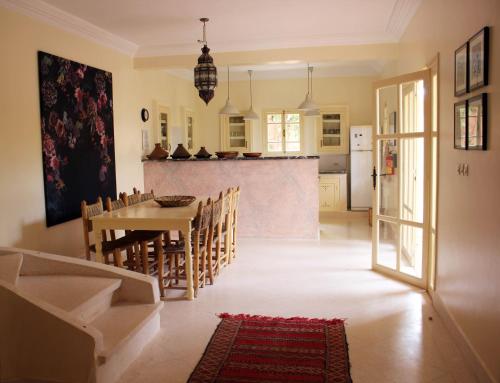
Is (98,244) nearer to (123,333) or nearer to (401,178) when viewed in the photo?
(123,333)

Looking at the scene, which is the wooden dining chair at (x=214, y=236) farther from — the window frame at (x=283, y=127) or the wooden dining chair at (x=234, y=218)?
the window frame at (x=283, y=127)

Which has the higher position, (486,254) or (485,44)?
(485,44)

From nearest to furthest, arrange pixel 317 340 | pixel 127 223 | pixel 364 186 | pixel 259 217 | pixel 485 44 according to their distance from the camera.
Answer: pixel 485 44
pixel 317 340
pixel 127 223
pixel 259 217
pixel 364 186

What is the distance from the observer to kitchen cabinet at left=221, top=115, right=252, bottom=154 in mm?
9516

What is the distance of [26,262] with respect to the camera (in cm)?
362

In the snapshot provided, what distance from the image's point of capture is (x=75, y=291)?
10.8ft

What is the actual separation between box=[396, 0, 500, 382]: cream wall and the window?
5.11 meters

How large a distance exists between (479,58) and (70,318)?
2679 mm

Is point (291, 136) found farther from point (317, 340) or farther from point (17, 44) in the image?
point (317, 340)

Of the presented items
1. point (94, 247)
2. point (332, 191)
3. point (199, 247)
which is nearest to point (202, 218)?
point (199, 247)

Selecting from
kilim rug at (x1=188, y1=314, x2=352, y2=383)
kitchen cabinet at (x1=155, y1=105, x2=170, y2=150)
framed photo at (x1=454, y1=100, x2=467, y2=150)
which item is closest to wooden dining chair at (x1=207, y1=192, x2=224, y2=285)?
kilim rug at (x1=188, y1=314, x2=352, y2=383)

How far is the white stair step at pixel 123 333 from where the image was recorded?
2710 millimetres

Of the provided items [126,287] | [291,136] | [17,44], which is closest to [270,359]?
[126,287]

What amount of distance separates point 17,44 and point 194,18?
1.76 m
